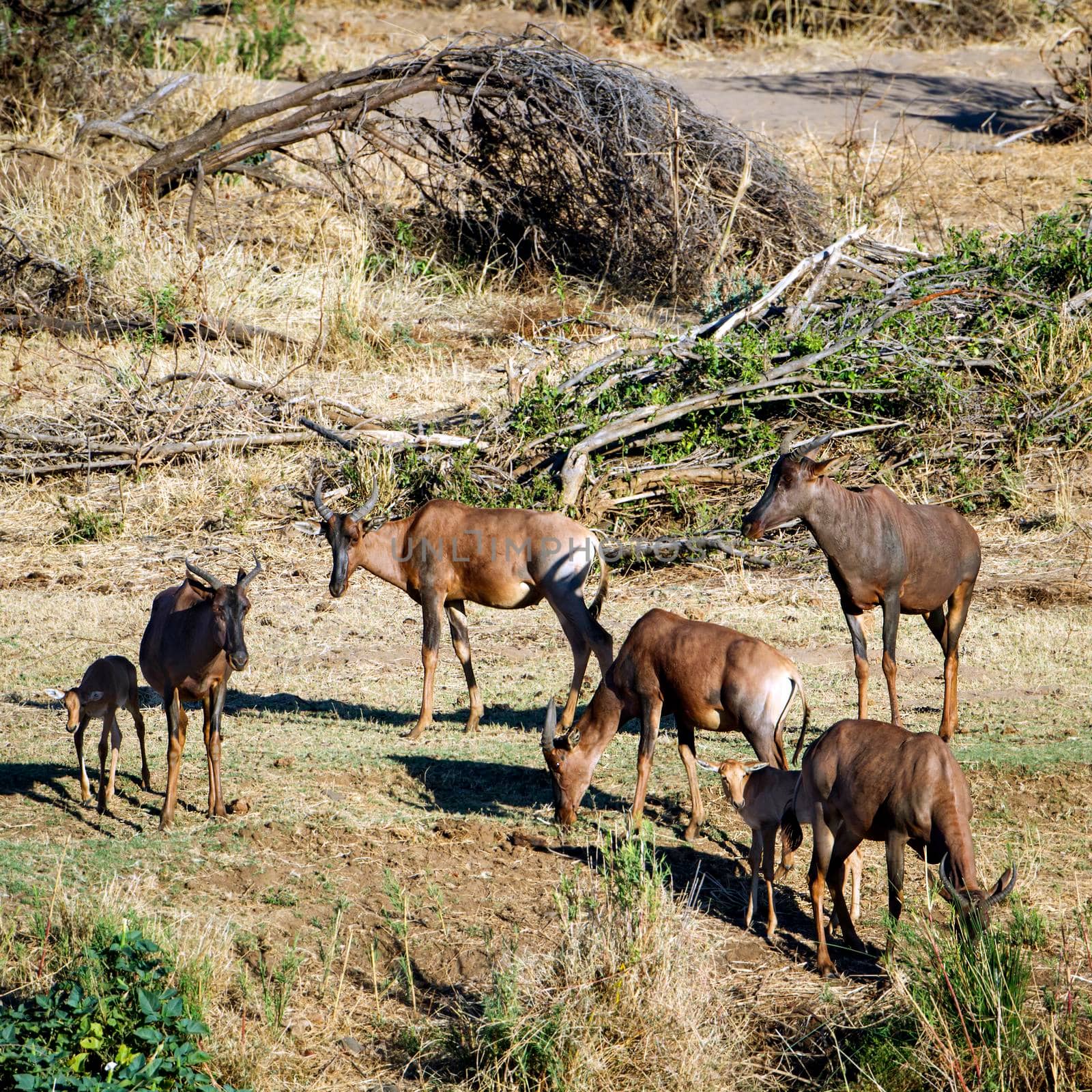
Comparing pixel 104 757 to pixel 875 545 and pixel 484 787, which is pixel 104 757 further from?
pixel 875 545

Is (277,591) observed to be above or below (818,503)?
below

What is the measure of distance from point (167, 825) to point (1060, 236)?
1134 cm

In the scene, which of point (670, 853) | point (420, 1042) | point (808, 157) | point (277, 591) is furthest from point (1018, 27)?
point (420, 1042)

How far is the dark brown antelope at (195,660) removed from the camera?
7070 millimetres

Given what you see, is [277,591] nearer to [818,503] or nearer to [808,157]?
[818,503]

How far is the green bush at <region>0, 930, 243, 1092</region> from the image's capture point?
17.4 feet

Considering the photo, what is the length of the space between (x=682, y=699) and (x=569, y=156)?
473 inches

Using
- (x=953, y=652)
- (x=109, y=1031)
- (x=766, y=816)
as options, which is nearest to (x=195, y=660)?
(x=109, y=1031)

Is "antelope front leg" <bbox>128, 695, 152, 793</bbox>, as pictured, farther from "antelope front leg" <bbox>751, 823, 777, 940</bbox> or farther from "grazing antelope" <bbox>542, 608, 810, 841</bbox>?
"antelope front leg" <bbox>751, 823, 777, 940</bbox>

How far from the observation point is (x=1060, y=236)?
1482 centimetres

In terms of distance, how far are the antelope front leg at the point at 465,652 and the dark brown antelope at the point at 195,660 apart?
2.30m

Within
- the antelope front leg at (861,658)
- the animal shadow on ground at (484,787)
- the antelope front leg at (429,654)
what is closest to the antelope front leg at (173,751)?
the animal shadow on ground at (484,787)

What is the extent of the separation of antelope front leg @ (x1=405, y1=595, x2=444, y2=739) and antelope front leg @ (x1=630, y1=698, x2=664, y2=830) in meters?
2.15

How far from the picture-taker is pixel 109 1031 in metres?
5.54
